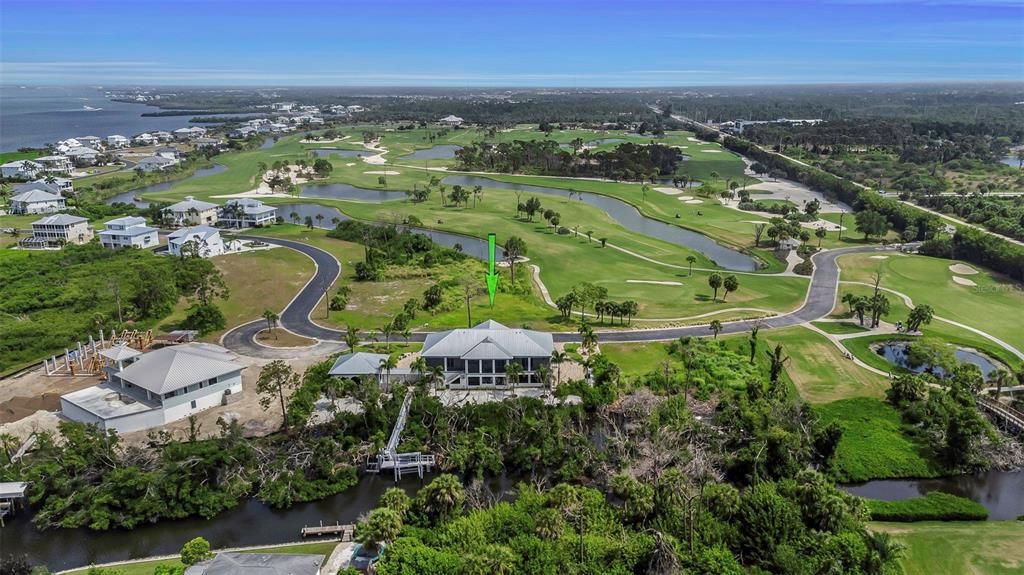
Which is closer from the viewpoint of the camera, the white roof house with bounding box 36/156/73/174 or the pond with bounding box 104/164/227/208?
the pond with bounding box 104/164/227/208

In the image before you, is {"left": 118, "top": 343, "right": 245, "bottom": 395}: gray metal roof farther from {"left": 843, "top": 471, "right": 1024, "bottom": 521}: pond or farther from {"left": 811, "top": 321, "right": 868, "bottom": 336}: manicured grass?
{"left": 811, "top": 321, "right": 868, "bottom": 336}: manicured grass

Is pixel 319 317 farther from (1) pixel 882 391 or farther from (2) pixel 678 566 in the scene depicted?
(1) pixel 882 391

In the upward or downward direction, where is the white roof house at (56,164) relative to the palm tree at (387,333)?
upward

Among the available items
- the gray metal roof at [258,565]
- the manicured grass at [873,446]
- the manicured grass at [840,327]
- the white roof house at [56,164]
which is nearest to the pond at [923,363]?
the manicured grass at [840,327]

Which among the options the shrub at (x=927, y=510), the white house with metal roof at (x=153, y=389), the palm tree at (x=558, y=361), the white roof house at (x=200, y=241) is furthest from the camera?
the white roof house at (x=200, y=241)

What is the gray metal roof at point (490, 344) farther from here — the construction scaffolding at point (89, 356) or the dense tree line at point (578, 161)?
the dense tree line at point (578, 161)

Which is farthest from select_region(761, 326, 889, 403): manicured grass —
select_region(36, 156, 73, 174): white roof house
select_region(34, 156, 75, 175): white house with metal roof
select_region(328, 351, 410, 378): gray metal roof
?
select_region(36, 156, 73, 174): white roof house

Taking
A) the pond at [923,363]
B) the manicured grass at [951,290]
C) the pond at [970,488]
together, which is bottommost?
the pond at [970,488]
